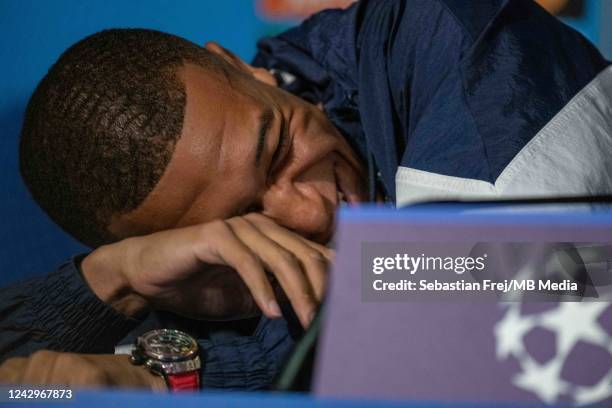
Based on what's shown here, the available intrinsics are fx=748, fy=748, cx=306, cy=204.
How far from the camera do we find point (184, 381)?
26.2 inches

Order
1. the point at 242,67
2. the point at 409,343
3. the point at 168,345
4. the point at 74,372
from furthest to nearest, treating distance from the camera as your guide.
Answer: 1. the point at 242,67
2. the point at 168,345
3. the point at 74,372
4. the point at 409,343

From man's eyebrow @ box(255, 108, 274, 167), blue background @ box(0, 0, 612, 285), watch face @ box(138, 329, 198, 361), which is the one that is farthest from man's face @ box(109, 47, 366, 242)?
blue background @ box(0, 0, 612, 285)

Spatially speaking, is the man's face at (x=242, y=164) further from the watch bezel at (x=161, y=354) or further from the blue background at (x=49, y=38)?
the blue background at (x=49, y=38)

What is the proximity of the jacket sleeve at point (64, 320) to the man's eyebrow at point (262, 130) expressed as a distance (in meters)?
0.22

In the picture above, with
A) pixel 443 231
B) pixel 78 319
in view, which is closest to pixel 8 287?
pixel 78 319

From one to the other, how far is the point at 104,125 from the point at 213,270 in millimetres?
174

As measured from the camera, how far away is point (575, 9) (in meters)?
1.21

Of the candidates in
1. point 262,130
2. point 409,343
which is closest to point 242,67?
point 262,130

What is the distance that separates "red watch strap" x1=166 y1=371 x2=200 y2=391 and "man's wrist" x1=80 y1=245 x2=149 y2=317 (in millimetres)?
124

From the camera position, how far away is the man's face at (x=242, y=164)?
0.70m

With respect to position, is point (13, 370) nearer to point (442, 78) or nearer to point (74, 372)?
point (74, 372)

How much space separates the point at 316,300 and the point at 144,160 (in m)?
0.22

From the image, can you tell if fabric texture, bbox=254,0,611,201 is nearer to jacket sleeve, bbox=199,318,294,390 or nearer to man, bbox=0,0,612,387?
man, bbox=0,0,612,387

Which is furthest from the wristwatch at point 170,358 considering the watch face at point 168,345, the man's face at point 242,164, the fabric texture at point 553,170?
the fabric texture at point 553,170
